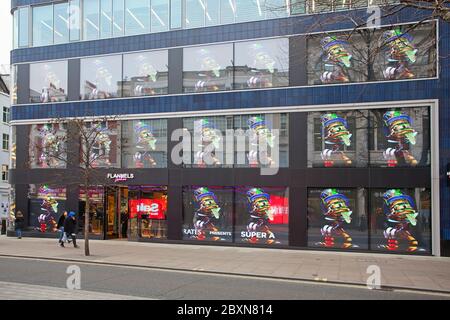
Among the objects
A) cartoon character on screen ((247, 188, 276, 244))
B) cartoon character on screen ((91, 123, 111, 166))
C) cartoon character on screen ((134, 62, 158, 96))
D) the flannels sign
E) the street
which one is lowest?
the street

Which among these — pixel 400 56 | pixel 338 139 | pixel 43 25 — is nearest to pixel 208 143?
pixel 338 139

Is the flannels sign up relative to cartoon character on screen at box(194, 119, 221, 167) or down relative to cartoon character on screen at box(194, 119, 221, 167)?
down

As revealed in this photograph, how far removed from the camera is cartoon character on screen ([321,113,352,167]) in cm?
1850

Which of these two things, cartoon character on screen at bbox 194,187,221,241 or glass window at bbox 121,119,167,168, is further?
glass window at bbox 121,119,167,168

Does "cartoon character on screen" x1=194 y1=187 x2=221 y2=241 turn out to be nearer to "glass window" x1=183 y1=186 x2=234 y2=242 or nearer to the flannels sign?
"glass window" x1=183 y1=186 x2=234 y2=242

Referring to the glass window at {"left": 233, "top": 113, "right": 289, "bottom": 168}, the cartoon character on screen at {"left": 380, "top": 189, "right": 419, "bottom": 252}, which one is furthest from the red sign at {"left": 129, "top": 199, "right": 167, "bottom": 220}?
the cartoon character on screen at {"left": 380, "top": 189, "right": 419, "bottom": 252}

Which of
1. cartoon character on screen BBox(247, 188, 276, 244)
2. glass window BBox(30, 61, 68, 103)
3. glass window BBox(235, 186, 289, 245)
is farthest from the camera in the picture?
glass window BBox(30, 61, 68, 103)

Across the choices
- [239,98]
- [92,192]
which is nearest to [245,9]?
[239,98]

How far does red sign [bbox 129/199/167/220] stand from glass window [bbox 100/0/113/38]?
841cm

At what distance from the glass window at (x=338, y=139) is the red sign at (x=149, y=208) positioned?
7.08m

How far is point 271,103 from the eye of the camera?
1950cm

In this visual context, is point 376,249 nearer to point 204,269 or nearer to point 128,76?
point 204,269

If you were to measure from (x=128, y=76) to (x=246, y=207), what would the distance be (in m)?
8.61

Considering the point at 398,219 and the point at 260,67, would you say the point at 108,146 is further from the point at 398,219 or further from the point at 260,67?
the point at 398,219
